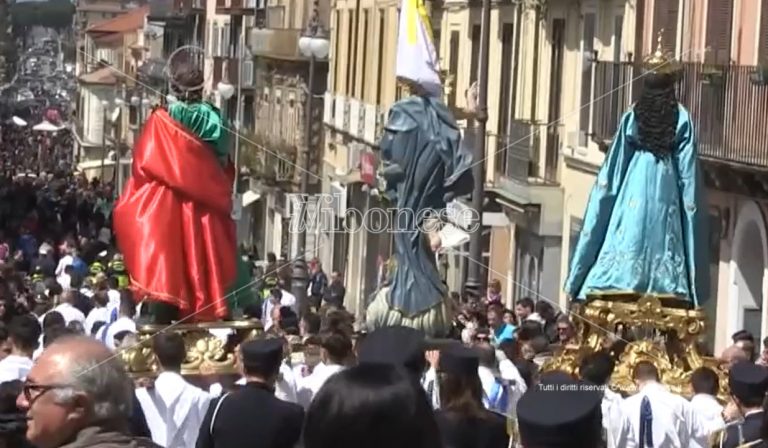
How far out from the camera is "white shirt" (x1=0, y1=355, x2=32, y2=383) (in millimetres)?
11852

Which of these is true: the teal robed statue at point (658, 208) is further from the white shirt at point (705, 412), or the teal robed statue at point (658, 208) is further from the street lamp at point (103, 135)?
the street lamp at point (103, 135)

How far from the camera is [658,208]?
12.6 meters

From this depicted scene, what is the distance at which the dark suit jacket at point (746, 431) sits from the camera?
9016 mm

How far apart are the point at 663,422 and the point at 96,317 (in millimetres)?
7614

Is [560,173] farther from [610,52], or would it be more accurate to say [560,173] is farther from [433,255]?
[433,255]

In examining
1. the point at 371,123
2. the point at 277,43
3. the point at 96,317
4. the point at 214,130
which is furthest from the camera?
the point at 277,43

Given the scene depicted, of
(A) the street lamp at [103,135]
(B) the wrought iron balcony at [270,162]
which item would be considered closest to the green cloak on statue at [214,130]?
(B) the wrought iron balcony at [270,162]

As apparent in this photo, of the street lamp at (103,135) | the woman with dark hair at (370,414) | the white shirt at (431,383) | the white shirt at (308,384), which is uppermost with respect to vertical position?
the woman with dark hair at (370,414)

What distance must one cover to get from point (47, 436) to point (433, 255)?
7.57m

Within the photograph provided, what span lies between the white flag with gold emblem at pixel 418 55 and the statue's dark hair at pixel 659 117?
1281mm

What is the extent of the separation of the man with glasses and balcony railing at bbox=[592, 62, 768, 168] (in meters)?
16.0

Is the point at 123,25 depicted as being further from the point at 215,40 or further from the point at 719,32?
the point at 719,32

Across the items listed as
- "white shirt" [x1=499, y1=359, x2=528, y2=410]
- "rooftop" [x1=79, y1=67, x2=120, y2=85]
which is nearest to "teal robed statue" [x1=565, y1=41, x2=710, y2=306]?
"white shirt" [x1=499, y1=359, x2=528, y2=410]

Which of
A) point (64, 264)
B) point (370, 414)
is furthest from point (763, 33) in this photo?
point (370, 414)
